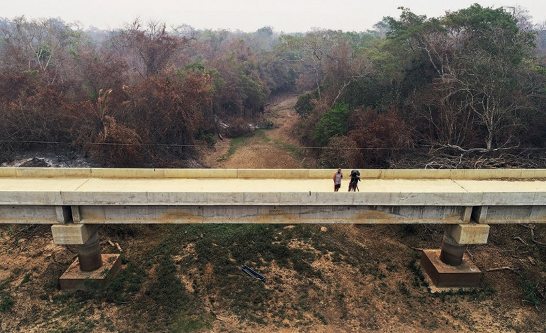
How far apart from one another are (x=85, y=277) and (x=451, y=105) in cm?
2487

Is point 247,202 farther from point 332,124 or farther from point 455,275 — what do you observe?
point 332,124

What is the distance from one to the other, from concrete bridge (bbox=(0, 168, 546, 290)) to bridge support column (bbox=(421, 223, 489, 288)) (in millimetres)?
44

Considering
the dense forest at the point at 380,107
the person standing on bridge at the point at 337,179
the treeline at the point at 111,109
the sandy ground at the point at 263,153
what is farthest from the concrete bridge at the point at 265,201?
the sandy ground at the point at 263,153

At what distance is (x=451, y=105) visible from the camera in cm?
2595

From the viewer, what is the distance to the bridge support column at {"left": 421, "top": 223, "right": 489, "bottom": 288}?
15195mm

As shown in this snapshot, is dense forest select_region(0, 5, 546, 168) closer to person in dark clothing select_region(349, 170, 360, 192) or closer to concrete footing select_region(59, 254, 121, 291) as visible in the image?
person in dark clothing select_region(349, 170, 360, 192)

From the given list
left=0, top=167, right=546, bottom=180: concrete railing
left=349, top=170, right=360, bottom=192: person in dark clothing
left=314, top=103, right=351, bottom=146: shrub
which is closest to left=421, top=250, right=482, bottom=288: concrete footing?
left=0, top=167, right=546, bottom=180: concrete railing

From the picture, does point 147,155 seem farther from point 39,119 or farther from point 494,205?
point 494,205

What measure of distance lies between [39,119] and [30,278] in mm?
15326

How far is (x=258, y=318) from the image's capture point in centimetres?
1447

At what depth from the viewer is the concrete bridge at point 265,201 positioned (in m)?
14.1

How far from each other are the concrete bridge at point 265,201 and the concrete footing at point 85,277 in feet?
0.17

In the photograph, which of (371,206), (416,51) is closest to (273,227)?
(371,206)

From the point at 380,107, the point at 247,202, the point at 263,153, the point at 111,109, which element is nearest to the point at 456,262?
the point at 247,202
